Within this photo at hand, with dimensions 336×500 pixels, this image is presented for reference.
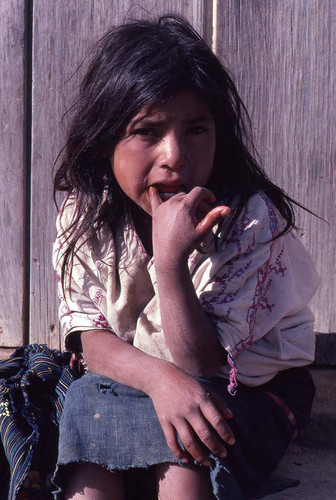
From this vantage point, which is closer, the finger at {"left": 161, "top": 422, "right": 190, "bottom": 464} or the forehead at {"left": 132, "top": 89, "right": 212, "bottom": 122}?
the finger at {"left": 161, "top": 422, "right": 190, "bottom": 464}

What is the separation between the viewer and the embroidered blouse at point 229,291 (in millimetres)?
1728

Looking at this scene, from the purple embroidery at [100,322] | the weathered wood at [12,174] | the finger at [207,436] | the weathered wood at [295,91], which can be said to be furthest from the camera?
the weathered wood at [12,174]

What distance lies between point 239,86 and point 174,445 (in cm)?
116

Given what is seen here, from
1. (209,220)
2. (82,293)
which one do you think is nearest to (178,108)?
(209,220)

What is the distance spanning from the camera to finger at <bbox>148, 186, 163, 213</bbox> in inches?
69.7

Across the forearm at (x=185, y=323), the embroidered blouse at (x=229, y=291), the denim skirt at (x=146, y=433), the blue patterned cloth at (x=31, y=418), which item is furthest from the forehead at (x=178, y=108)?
the blue patterned cloth at (x=31, y=418)

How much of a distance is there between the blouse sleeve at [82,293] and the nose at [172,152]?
366mm

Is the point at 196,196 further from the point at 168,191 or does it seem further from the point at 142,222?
the point at 142,222

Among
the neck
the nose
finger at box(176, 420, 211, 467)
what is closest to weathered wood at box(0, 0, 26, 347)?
the neck

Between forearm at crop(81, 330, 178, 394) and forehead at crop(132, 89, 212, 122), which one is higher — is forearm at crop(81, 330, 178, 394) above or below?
below

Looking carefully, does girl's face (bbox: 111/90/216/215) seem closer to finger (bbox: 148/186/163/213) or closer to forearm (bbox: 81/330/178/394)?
finger (bbox: 148/186/163/213)

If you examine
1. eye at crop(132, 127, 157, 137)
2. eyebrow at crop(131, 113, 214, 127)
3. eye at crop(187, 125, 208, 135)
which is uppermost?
eyebrow at crop(131, 113, 214, 127)

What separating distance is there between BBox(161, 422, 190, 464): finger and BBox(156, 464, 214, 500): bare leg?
3 cm

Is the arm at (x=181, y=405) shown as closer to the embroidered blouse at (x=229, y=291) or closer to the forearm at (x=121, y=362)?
the forearm at (x=121, y=362)
